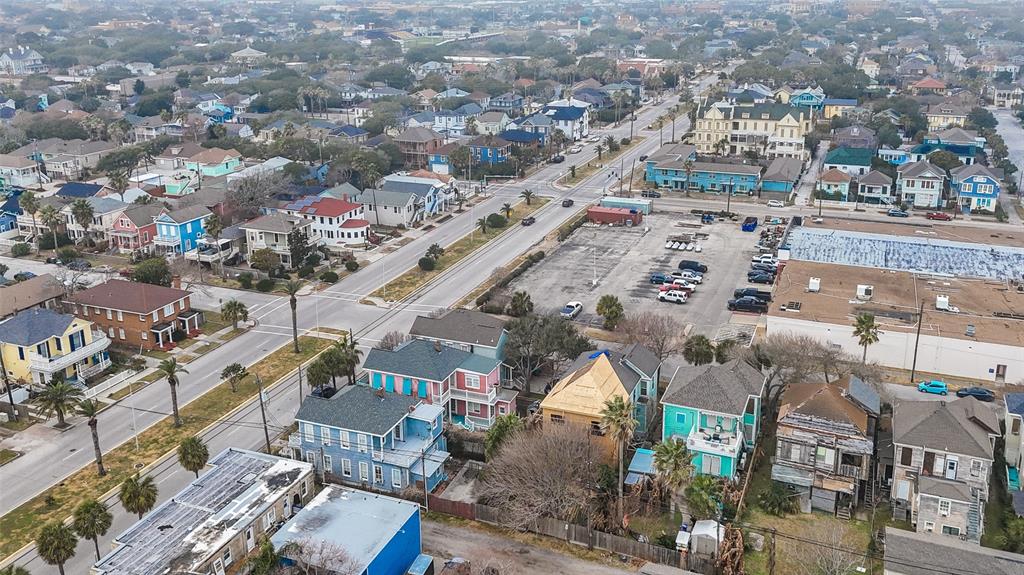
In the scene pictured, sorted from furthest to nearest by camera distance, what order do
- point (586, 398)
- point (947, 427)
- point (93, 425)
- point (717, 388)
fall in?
point (586, 398)
point (717, 388)
point (93, 425)
point (947, 427)

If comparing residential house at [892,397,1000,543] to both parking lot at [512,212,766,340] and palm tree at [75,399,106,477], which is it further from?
palm tree at [75,399,106,477]

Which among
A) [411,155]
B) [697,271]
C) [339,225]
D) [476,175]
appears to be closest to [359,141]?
[411,155]

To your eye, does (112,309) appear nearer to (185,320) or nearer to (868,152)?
(185,320)

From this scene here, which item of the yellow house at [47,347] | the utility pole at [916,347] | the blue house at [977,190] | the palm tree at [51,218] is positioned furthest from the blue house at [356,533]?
the blue house at [977,190]

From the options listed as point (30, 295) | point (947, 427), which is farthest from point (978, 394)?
point (30, 295)

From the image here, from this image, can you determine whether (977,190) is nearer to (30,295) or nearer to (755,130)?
(755,130)

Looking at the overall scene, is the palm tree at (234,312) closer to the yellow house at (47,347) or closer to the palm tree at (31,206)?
the yellow house at (47,347)

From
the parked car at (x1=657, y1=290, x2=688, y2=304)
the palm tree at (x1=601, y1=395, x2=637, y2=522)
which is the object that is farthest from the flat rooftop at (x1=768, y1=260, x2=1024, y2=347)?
the palm tree at (x1=601, y1=395, x2=637, y2=522)
